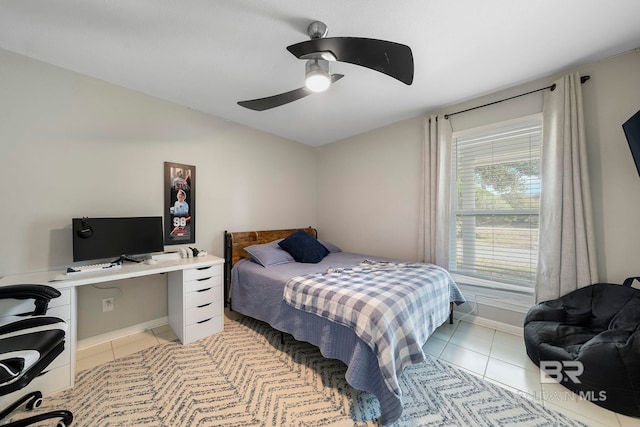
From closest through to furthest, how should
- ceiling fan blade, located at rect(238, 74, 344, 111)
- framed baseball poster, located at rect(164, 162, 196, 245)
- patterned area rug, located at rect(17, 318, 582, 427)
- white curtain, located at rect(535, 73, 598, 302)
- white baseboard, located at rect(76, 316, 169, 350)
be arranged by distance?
patterned area rug, located at rect(17, 318, 582, 427) → ceiling fan blade, located at rect(238, 74, 344, 111) → white curtain, located at rect(535, 73, 598, 302) → white baseboard, located at rect(76, 316, 169, 350) → framed baseball poster, located at rect(164, 162, 196, 245)

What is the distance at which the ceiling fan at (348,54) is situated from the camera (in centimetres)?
133

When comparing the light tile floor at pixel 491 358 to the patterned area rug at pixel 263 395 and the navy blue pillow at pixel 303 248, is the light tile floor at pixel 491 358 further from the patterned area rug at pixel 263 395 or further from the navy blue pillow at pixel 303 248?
the navy blue pillow at pixel 303 248

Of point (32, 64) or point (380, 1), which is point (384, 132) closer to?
point (380, 1)

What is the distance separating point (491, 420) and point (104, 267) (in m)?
3.13

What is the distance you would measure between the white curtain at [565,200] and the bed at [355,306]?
876 mm

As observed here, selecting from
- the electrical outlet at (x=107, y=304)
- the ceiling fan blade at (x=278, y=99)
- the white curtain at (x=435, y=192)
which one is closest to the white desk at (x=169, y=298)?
the electrical outlet at (x=107, y=304)

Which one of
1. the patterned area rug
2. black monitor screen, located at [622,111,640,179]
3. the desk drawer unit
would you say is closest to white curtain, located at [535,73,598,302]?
black monitor screen, located at [622,111,640,179]

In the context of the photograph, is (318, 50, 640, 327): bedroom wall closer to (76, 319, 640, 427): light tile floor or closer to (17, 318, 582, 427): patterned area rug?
(76, 319, 640, 427): light tile floor

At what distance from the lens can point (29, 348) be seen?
1.18 metres

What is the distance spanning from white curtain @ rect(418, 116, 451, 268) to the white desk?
246cm

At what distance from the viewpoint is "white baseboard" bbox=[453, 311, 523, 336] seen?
2.43 metres

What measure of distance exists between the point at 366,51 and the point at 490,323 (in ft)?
9.75

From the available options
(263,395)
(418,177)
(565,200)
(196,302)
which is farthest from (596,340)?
(196,302)

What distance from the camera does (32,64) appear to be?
1.95 metres
